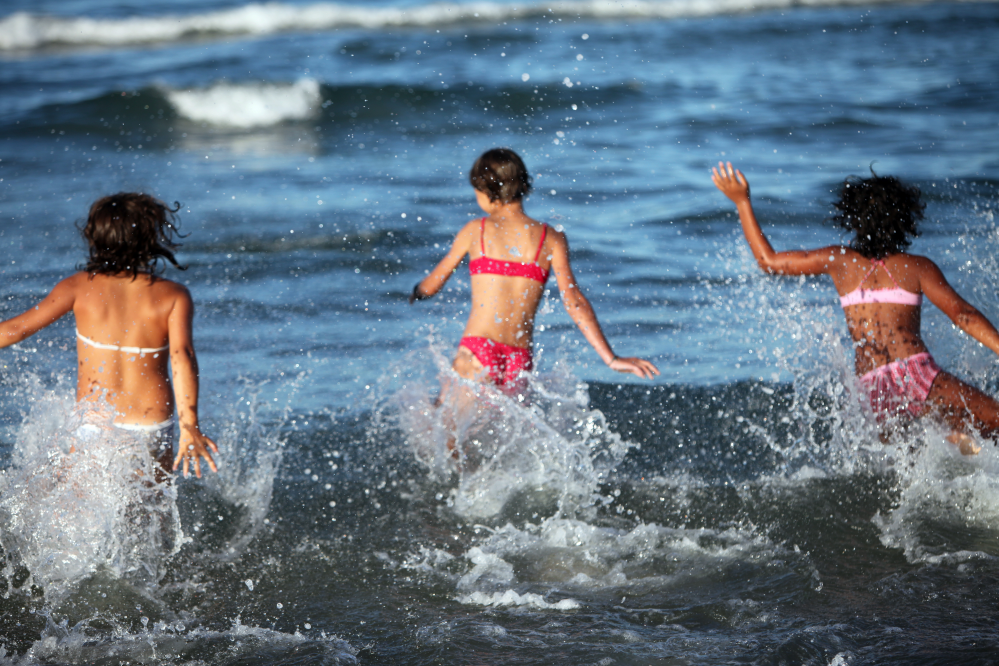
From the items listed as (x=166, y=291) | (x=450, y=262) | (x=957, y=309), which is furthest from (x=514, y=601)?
(x=957, y=309)

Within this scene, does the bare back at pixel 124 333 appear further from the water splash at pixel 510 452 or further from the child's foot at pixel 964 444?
the child's foot at pixel 964 444

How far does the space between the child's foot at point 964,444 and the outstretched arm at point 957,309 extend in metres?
0.43

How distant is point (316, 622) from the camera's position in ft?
12.5

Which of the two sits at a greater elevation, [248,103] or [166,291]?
[248,103]

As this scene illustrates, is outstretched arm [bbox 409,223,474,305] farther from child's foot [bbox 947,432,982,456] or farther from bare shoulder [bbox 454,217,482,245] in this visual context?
child's foot [bbox 947,432,982,456]

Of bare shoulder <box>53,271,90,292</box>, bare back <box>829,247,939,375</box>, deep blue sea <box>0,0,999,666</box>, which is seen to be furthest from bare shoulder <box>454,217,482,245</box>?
bare back <box>829,247,939,375</box>

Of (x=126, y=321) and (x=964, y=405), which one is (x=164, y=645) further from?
(x=964, y=405)

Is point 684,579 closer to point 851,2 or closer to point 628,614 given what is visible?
point 628,614

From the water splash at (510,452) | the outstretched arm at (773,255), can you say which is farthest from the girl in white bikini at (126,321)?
the outstretched arm at (773,255)

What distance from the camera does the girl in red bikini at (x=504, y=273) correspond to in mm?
4766

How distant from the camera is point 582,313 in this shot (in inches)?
186

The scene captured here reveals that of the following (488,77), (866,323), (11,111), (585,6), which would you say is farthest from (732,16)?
(866,323)

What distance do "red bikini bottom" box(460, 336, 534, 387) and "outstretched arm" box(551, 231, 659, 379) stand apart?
345 mm

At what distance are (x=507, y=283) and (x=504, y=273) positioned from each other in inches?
2.1
